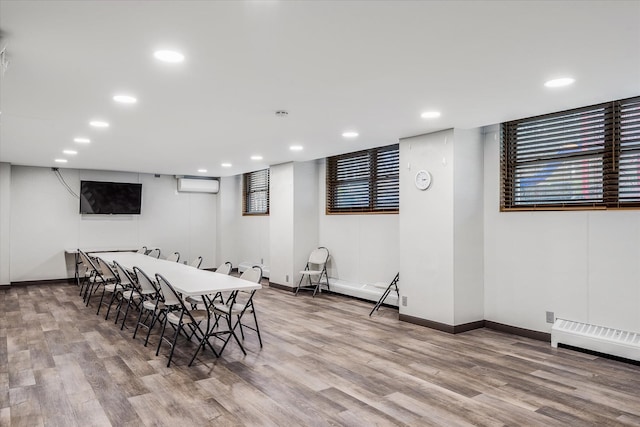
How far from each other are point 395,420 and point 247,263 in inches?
314

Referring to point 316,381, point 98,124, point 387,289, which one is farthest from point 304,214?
point 316,381

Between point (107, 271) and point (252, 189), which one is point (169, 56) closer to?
point (107, 271)

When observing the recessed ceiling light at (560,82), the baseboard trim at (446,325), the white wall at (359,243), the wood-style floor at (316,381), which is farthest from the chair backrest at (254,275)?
the recessed ceiling light at (560,82)

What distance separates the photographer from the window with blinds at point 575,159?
4.14 meters

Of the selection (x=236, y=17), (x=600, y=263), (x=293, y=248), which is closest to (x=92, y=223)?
(x=293, y=248)

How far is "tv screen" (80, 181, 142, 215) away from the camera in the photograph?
30.6 feet

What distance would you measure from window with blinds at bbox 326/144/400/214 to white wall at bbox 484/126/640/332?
5.47 ft

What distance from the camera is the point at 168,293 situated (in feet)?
13.7

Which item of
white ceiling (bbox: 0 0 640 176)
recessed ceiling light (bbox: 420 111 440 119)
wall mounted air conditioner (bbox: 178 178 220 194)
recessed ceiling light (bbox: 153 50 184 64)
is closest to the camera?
white ceiling (bbox: 0 0 640 176)

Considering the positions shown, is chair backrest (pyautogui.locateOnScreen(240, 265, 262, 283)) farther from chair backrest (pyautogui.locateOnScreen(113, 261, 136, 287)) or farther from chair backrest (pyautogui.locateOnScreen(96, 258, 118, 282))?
chair backrest (pyautogui.locateOnScreen(96, 258, 118, 282))

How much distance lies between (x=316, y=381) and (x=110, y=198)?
7.84m

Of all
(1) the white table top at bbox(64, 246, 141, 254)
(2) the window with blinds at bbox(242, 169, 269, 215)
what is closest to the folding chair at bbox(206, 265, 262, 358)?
(2) the window with blinds at bbox(242, 169, 269, 215)

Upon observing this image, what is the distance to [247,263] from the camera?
10.5 metres

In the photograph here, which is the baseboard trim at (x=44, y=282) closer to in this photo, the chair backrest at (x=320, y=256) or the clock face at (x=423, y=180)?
the chair backrest at (x=320, y=256)
